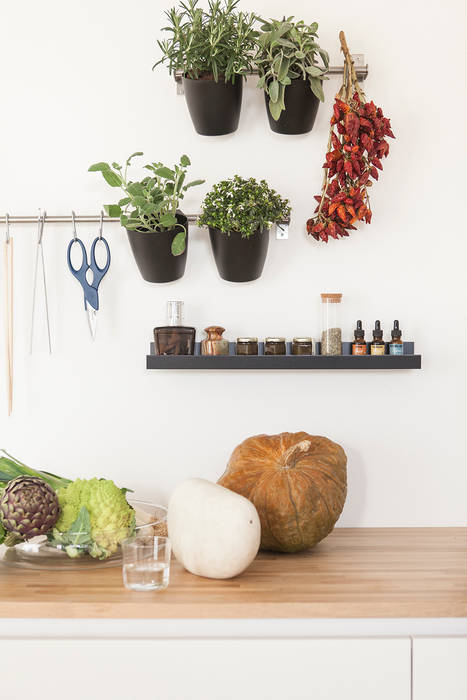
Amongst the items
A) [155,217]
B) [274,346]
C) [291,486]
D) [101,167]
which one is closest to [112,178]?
→ [101,167]

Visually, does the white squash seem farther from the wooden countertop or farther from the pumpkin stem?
the pumpkin stem

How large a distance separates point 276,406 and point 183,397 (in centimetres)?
23

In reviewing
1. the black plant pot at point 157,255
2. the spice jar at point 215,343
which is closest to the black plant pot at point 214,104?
the black plant pot at point 157,255

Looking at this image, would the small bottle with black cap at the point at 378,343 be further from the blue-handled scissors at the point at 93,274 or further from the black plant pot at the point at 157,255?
the blue-handled scissors at the point at 93,274

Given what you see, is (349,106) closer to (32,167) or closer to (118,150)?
(118,150)

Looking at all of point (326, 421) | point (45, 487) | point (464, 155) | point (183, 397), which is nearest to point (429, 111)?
point (464, 155)

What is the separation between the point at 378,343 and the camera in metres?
1.66

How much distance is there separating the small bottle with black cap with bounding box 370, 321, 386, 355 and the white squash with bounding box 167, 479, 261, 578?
53 cm

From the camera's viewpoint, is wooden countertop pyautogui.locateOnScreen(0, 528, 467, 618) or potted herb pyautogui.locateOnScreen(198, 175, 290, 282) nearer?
wooden countertop pyautogui.locateOnScreen(0, 528, 467, 618)
